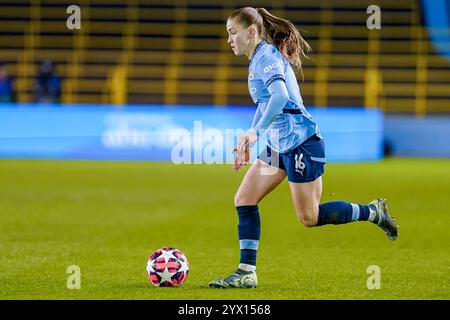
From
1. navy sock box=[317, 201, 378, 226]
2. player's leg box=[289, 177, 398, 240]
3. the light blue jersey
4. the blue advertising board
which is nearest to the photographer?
the light blue jersey

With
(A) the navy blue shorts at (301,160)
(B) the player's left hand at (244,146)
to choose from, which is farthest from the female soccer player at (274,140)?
(B) the player's left hand at (244,146)

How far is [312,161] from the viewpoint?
746cm

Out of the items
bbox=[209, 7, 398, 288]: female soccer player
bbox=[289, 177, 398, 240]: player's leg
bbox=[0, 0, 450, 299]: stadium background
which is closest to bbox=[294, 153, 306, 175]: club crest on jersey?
bbox=[209, 7, 398, 288]: female soccer player

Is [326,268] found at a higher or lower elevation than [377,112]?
lower

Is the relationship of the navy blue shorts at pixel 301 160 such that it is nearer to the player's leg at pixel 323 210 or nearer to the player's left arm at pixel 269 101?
the player's leg at pixel 323 210

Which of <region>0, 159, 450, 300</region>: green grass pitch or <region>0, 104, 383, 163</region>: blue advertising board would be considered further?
<region>0, 104, 383, 163</region>: blue advertising board

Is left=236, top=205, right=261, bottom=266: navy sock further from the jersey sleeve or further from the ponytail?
the ponytail

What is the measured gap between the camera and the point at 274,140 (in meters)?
7.49

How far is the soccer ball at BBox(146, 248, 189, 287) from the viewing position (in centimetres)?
752

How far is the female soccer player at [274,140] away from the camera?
24.3ft

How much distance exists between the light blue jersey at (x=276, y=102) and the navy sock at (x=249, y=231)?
1.72 feet
